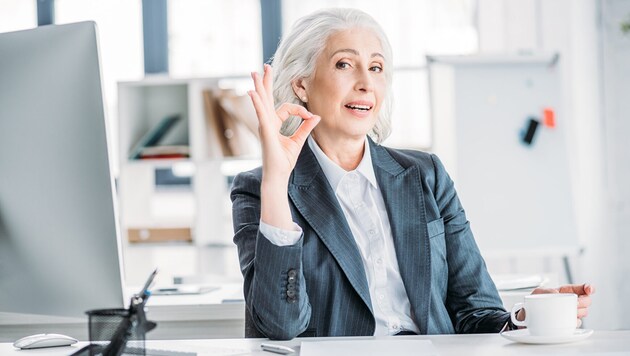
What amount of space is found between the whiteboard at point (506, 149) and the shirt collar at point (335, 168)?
210 centimetres

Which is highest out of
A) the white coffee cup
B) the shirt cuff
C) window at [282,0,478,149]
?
window at [282,0,478,149]

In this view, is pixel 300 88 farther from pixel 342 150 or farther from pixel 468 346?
pixel 468 346

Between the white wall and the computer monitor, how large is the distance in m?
3.62

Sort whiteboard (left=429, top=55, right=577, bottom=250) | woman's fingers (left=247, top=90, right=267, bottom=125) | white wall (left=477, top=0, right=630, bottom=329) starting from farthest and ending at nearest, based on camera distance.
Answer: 1. white wall (left=477, top=0, right=630, bottom=329)
2. whiteboard (left=429, top=55, right=577, bottom=250)
3. woman's fingers (left=247, top=90, right=267, bottom=125)

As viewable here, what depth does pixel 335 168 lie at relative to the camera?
1790 millimetres

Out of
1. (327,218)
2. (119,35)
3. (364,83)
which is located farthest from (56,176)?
(119,35)

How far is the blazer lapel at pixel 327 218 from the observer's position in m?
1.60

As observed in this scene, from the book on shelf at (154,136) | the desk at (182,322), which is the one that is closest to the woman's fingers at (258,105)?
the desk at (182,322)

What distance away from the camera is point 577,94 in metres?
4.49

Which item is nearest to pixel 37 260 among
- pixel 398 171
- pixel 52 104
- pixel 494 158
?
pixel 52 104

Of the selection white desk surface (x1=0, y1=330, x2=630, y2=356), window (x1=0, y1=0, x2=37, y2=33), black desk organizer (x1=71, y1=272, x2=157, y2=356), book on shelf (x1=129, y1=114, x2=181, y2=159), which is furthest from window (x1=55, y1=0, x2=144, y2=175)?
black desk organizer (x1=71, y1=272, x2=157, y2=356)

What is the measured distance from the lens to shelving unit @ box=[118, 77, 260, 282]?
4.21 metres

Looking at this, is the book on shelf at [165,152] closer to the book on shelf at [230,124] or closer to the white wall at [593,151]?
the book on shelf at [230,124]

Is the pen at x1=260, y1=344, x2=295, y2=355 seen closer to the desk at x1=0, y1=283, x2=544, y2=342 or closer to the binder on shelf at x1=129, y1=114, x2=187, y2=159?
the desk at x1=0, y1=283, x2=544, y2=342
